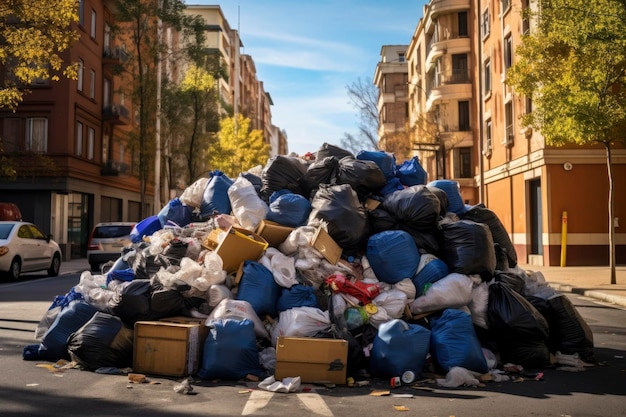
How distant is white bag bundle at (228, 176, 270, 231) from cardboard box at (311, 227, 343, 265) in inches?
42.2

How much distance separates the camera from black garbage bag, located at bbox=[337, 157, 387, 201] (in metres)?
8.57

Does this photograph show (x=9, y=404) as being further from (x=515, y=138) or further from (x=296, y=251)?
(x=515, y=138)

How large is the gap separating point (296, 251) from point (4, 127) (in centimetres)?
2603

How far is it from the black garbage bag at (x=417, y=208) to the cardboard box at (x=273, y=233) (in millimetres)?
1326

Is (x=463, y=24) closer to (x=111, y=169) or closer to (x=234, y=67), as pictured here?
(x=111, y=169)

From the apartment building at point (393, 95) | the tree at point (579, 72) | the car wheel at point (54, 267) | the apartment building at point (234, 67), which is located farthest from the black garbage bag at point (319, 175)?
the apartment building at point (393, 95)

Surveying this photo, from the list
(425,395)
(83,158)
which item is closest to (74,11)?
(425,395)

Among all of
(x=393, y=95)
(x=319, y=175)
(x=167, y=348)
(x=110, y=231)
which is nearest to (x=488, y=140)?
(x=110, y=231)

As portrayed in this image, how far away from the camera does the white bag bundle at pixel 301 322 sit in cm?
658

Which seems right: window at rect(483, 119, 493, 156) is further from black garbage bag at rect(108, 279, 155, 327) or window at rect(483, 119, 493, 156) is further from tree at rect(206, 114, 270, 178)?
black garbage bag at rect(108, 279, 155, 327)

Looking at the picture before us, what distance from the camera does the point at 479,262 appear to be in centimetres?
746

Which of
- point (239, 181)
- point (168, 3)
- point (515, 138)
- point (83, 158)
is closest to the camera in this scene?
point (239, 181)

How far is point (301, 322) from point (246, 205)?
7.86 ft

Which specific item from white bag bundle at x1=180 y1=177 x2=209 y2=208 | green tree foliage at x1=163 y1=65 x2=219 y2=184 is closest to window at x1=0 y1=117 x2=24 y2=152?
green tree foliage at x1=163 y1=65 x2=219 y2=184
